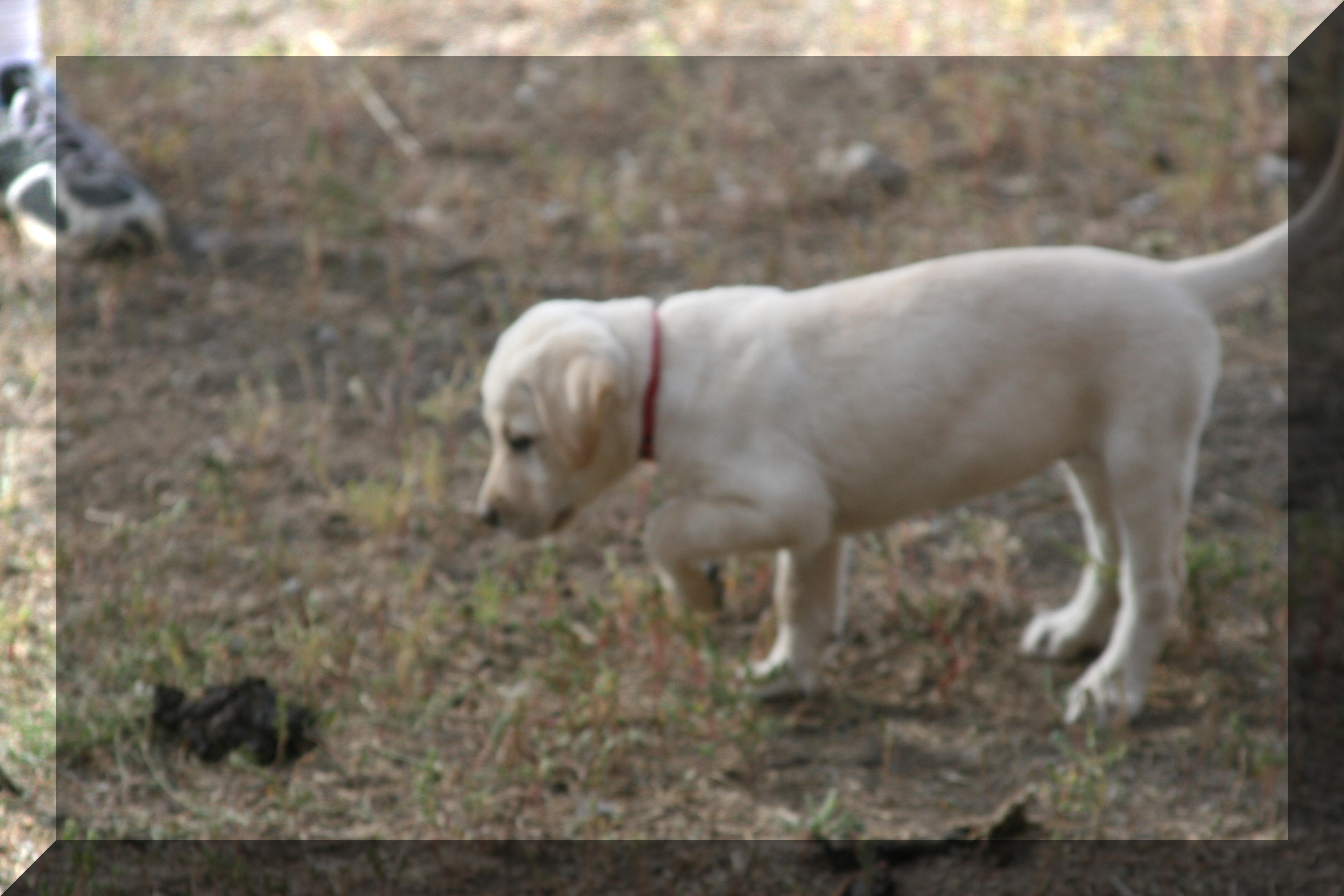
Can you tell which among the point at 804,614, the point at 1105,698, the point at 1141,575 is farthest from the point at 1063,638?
the point at 804,614

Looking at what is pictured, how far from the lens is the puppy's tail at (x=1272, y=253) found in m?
3.49

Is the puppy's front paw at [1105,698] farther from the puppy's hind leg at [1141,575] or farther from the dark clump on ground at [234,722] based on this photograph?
the dark clump on ground at [234,722]

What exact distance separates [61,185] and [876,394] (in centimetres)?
390

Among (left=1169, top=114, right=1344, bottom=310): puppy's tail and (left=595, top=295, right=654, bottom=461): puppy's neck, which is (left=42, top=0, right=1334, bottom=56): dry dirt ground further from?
(left=595, top=295, right=654, bottom=461): puppy's neck

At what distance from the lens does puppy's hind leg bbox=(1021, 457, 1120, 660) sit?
3.93 meters

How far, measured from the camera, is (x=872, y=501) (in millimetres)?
3676

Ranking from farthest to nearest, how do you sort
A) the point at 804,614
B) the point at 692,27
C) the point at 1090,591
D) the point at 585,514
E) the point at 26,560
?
the point at 692,27, the point at 585,514, the point at 26,560, the point at 1090,591, the point at 804,614

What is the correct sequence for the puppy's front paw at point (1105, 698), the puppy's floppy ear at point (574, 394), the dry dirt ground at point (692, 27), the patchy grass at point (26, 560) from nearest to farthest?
1. the puppy's floppy ear at point (574, 394)
2. the patchy grass at point (26, 560)
3. the puppy's front paw at point (1105, 698)
4. the dry dirt ground at point (692, 27)

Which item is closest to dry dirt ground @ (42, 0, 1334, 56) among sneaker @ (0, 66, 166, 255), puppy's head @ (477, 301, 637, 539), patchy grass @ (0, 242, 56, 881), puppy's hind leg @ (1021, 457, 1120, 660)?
sneaker @ (0, 66, 166, 255)

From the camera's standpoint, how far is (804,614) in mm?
3922

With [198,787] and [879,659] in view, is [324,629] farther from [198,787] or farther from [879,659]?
[879,659]

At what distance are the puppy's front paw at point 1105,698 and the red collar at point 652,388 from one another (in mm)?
1330

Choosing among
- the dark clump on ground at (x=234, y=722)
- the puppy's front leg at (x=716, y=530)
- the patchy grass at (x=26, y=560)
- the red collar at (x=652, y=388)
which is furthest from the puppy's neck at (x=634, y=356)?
the patchy grass at (x=26, y=560)

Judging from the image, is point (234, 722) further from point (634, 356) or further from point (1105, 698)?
point (1105, 698)
